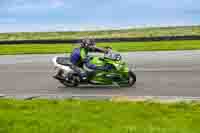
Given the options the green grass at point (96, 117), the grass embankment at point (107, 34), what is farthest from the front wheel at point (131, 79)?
the grass embankment at point (107, 34)

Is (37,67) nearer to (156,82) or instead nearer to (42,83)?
(42,83)

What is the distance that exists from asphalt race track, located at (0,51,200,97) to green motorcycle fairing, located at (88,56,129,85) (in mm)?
256

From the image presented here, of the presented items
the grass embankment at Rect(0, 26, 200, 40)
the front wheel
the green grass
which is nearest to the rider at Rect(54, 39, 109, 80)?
the front wheel

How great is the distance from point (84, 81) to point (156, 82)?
2.19 metres

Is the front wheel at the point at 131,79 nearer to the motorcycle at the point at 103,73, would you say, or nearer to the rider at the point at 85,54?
the motorcycle at the point at 103,73

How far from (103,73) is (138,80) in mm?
1716

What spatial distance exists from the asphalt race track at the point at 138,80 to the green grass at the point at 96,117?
2.52 meters

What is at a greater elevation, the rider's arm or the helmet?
the helmet

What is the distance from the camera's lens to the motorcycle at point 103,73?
592 inches

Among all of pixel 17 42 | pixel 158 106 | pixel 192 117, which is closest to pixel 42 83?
pixel 158 106

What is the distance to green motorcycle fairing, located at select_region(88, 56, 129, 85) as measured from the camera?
15.0 metres

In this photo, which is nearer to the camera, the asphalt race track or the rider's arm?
the asphalt race track

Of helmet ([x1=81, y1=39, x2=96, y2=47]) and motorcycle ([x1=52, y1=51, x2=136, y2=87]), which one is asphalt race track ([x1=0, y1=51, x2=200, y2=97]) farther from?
helmet ([x1=81, y1=39, x2=96, y2=47])

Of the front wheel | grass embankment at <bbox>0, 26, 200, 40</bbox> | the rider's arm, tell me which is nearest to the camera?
the rider's arm
